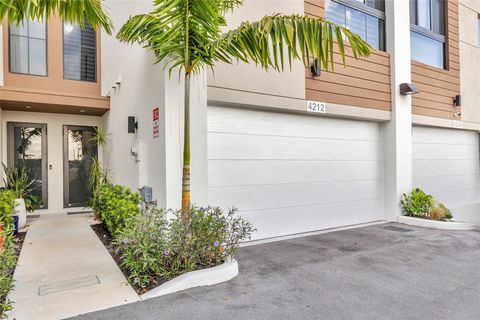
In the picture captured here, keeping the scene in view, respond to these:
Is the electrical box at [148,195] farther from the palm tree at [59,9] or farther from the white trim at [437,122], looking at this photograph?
the white trim at [437,122]

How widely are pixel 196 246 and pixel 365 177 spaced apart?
4.77 meters

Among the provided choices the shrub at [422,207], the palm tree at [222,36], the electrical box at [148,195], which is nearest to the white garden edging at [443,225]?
the shrub at [422,207]

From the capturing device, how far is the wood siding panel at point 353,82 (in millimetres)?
6004

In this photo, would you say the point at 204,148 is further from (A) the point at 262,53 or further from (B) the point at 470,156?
(B) the point at 470,156

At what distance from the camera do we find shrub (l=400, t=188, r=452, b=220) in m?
6.79

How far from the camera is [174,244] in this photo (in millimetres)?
3504

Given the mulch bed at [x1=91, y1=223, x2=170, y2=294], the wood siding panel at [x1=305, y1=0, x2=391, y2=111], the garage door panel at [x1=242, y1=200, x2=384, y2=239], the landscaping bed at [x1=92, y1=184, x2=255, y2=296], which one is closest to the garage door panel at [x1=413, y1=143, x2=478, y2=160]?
the wood siding panel at [x1=305, y1=0, x2=391, y2=111]

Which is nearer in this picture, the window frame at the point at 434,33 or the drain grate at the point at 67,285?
the drain grate at the point at 67,285

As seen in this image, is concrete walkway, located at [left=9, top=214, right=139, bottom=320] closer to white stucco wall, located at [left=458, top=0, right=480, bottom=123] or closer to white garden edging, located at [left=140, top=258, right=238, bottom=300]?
white garden edging, located at [left=140, top=258, right=238, bottom=300]

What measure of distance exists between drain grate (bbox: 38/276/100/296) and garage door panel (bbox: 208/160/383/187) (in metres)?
2.14

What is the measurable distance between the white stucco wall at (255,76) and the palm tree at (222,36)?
0.88 m

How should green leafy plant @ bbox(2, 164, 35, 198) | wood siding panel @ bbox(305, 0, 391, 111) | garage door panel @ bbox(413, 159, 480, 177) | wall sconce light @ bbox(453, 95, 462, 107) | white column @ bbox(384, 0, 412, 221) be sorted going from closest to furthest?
1. wood siding panel @ bbox(305, 0, 391, 111)
2. green leafy plant @ bbox(2, 164, 35, 198)
3. white column @ bbox(384, 0, 412, 221)
4. garage door panel @ bbox(413, 159, 480, 177)
5. wall sconce light @ bbox(453, 95, 462, 107)

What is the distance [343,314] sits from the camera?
2881mm

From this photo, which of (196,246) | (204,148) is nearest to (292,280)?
(196,246)
